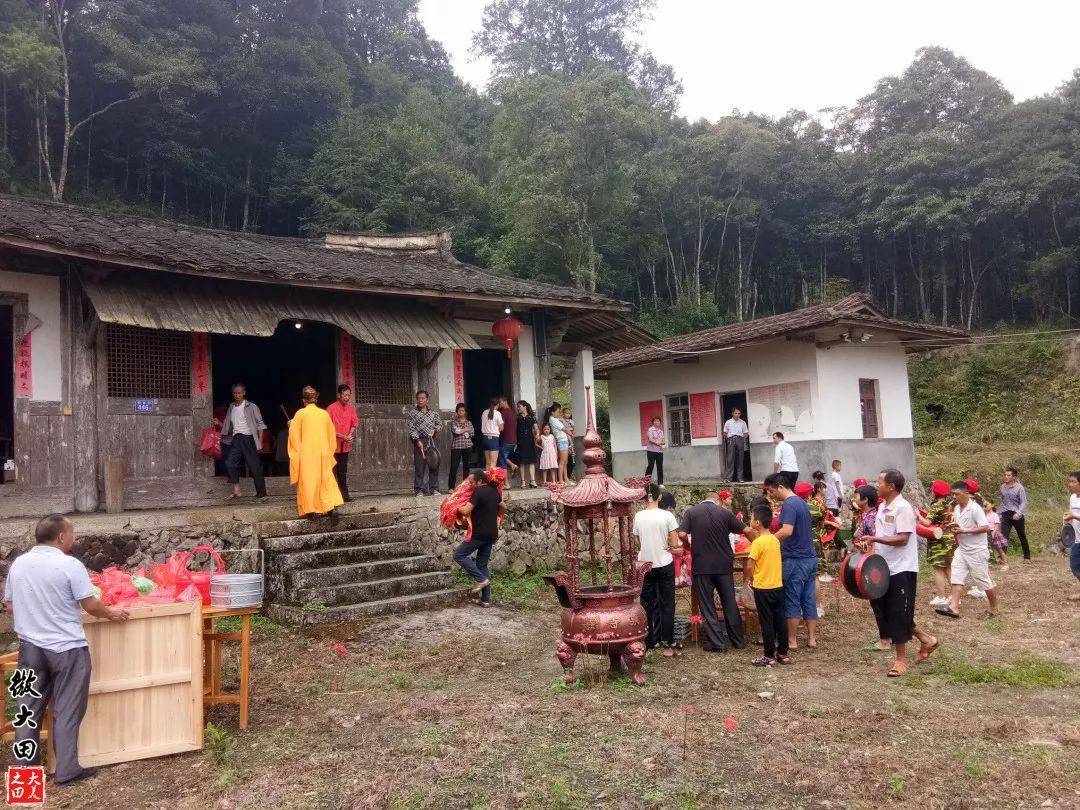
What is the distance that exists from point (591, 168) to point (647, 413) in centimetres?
1079

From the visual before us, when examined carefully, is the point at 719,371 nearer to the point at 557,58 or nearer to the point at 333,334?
the point at 333,334

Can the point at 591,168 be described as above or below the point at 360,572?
above

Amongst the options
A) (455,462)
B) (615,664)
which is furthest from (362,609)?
(455,462)

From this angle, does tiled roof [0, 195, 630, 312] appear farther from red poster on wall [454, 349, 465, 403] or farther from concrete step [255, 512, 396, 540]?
concrete step [255, 512, 396, 540]

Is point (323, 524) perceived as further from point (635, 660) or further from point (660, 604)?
point (635, 660)

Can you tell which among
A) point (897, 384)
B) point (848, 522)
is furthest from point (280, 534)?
point (897, 384)

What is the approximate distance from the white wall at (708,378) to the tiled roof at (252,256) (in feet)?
18.4

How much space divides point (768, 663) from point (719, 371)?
11893 millimetres

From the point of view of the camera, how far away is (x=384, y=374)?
11.3 metres

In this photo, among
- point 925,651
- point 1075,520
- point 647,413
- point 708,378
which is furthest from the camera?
point 647,413

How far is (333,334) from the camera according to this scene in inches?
440

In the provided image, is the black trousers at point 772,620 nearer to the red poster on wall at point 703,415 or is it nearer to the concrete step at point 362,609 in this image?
the concrete step at point 362,609

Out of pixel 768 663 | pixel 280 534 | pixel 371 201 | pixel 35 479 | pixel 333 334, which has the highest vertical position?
pixel 371 201

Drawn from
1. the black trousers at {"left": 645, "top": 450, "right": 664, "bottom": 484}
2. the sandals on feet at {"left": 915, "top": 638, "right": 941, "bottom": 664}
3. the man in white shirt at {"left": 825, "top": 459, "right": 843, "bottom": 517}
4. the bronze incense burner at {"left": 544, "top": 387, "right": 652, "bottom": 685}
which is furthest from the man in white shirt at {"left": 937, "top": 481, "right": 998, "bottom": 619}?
the black trousers at {"left": 645, "top": 450, "right": 664, "bottom": 484}
